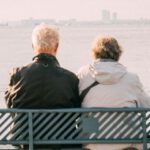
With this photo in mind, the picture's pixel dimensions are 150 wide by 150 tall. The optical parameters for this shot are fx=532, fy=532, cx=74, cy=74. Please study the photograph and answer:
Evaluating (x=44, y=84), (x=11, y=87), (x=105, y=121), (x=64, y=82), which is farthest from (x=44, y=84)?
(x=105, y=121)

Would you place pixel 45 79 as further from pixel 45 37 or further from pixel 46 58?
pixel 45 37

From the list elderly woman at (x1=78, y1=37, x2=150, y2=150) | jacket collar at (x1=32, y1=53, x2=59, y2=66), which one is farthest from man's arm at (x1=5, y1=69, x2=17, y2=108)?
elderly woman at (x1=78, y1=37, x2=150, y2=150)

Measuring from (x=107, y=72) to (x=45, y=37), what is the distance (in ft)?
2.03

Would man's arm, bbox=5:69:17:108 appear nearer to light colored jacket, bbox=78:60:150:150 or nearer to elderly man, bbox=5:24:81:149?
elderly man, bbox=5:24:81:149

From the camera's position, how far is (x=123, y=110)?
436cm

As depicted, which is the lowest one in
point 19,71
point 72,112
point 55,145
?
point 55,145

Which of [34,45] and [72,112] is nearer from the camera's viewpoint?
[72,112]

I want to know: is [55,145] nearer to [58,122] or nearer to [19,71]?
[58,122]

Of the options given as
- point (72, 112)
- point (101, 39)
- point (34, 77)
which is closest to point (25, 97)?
point (34, 77)

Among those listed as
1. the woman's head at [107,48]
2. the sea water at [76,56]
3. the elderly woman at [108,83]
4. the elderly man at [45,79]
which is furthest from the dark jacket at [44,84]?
the sea water at [76,56]

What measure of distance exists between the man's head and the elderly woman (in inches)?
13.8

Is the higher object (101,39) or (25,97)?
(101,39)

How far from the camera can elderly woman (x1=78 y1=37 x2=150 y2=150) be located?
454cm

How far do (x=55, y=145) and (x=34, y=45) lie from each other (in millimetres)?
904
